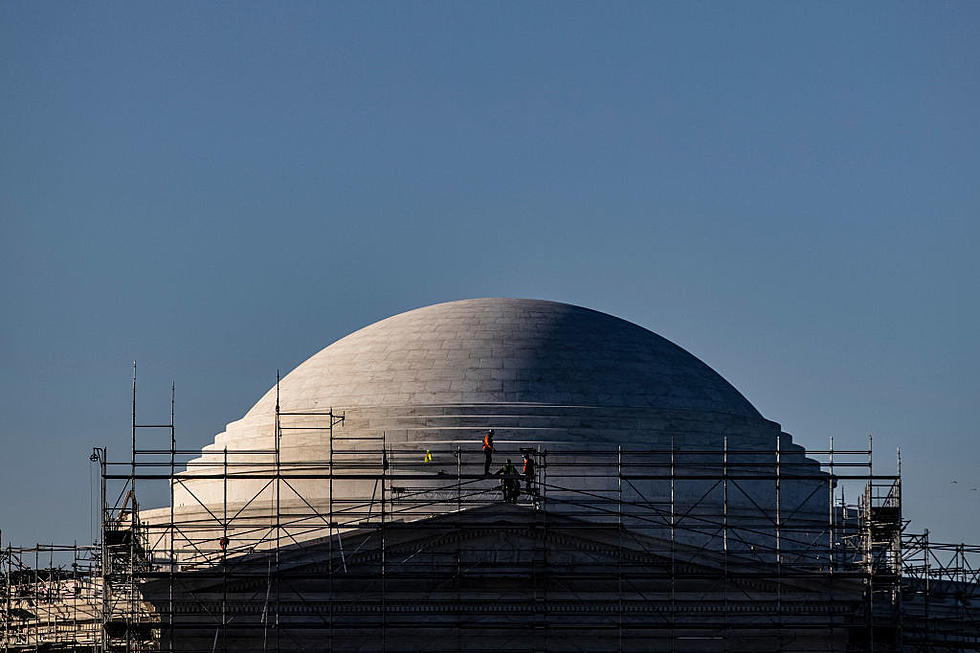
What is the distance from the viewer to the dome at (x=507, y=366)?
213 ft

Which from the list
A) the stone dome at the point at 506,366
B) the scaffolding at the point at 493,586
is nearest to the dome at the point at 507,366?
the stone dome at the point at 506,366

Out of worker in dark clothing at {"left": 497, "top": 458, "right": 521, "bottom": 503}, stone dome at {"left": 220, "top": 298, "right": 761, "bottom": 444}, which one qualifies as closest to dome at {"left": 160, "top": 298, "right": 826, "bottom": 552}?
stone dome at {"left": 220, "top": 298, "right": 761, "bottom": 444}

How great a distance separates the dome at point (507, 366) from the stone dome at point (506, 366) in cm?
3

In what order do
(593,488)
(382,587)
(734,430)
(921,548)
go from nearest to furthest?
(382,587) → (921,548) → (593,488) → (734,430)

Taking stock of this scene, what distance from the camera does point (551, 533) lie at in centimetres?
5212

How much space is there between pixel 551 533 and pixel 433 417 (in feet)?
38.3

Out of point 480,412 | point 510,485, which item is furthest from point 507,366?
point 510,485

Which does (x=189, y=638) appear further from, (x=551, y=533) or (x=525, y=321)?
(x=525, y=321)

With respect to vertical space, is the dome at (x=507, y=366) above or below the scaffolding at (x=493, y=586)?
above

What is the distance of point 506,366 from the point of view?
65625 mm

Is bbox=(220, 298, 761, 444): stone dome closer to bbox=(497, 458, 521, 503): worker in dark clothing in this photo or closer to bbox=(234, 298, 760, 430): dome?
bbox=(234, 298, 760, 430): dome

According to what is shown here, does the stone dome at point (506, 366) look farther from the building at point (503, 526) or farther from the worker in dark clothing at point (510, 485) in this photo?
the worker in dark clothing at point (510, 485)

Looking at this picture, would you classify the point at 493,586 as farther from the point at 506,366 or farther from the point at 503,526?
the point at 506,366

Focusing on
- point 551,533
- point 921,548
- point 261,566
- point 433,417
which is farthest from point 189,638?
point 921,548
